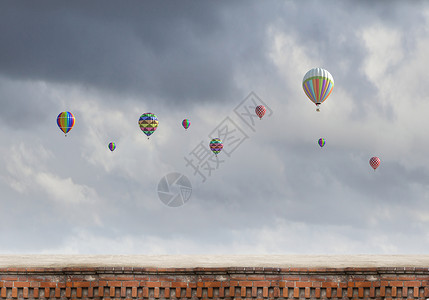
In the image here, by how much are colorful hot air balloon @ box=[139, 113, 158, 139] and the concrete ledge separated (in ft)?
115

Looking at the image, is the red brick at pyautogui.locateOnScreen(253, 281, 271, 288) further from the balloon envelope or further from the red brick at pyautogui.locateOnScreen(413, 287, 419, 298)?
the balloon envelope

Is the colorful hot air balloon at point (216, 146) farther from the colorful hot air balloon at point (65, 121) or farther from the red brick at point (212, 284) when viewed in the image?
the red brick at point (212, 284)

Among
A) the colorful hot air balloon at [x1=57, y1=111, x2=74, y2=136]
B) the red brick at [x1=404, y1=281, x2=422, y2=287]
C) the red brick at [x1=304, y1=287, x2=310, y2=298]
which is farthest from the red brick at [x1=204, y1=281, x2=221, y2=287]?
the colorful hot air balloon at [x1=57, y1=111, x2=74, y2=136]

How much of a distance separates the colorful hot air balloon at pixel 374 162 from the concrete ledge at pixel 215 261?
1515 inches

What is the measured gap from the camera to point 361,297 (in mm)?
17594

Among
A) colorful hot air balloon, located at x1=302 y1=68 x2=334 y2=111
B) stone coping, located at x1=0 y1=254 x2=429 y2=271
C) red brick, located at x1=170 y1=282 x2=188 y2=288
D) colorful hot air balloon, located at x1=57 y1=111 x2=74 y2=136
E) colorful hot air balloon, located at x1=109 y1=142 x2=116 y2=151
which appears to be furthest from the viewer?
colorful hot air balloon, located at x1=109 y1=142 x2=116 y2=151

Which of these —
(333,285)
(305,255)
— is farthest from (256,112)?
(333,285)

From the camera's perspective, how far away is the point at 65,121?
54219mm

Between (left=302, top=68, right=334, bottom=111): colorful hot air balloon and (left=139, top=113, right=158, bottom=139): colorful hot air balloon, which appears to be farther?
(left=139, top=113, right=158, bottom=139): colorful hot air balloon

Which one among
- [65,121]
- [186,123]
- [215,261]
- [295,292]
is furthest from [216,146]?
[295,292]

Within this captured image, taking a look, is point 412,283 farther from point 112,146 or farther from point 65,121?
point 112,146

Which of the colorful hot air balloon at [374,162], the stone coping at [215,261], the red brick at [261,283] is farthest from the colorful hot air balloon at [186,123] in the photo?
the red brick at [261,283]

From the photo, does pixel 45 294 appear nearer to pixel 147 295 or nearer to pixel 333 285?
pixel 147 295

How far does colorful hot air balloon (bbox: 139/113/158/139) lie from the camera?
56312 mm
